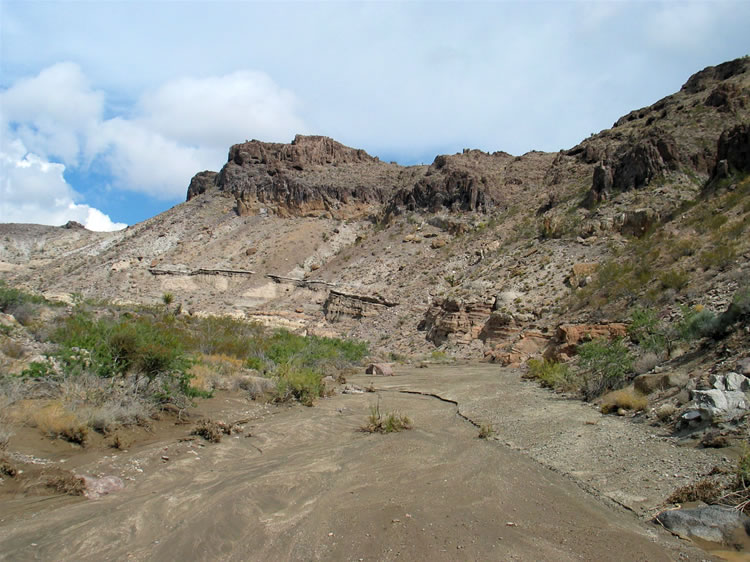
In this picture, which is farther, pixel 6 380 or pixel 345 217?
pixel 345 217

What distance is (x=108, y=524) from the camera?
13.8ft

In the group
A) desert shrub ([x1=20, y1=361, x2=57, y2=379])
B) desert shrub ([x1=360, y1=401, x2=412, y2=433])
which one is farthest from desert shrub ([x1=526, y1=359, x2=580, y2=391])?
desert shrub ([x1=20, y1=361, x2=57, y2=379])

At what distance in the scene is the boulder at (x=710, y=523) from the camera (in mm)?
3570

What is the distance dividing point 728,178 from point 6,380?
27383 mm

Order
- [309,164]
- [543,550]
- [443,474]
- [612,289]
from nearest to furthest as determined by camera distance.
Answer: [543,550], [443,474], [612,289], [309,164]

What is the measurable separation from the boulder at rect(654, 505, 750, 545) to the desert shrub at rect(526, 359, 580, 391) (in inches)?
284

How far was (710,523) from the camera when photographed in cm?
372

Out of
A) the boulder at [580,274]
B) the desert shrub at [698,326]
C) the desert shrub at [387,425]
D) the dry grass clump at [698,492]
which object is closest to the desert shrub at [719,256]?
the desert shrub at [698,326]

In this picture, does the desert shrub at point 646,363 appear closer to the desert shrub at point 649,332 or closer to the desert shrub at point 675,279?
the desert shrub at point 649,332

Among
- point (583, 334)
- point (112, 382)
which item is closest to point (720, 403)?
point (112, 382)

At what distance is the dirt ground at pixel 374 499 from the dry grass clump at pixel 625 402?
1.74 ft

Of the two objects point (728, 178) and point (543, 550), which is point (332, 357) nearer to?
point (543, 550)

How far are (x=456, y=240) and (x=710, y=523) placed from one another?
42.5 m

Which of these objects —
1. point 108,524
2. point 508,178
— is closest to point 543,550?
point 108,524
